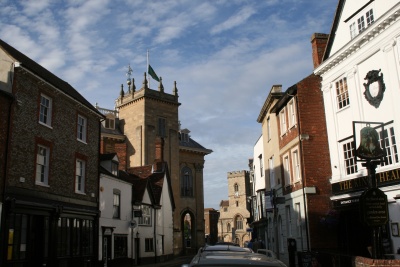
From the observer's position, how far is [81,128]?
2558cm

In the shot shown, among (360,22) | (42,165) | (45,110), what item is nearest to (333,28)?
(360,22)

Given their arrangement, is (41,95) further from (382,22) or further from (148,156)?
(148,156)

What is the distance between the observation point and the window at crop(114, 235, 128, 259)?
2941 cm

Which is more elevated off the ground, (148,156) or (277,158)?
(148,156)

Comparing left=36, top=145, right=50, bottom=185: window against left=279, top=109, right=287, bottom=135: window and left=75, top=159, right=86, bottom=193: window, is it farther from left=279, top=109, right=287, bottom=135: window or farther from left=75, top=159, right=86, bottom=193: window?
left=279, top=109, right=287, bottom=135: window

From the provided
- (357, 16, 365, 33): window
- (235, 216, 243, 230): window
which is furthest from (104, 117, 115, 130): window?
(235, 216, 243, 230): window

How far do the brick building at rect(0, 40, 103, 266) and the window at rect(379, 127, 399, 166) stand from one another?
50.5ft

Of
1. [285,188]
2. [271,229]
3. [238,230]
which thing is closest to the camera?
[285,188]

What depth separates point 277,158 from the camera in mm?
28078

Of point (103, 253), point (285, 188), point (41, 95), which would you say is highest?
point (41, 95)

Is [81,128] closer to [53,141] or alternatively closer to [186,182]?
[53,141]

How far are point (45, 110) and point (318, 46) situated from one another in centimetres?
1511

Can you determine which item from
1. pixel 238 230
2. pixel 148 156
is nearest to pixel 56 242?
pixel 148 156

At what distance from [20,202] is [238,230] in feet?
291
